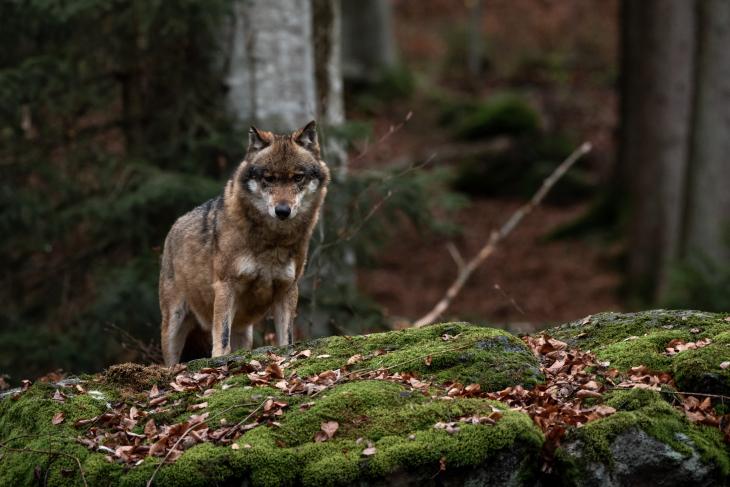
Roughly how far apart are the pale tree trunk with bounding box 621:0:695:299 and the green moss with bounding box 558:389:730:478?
15840 mm

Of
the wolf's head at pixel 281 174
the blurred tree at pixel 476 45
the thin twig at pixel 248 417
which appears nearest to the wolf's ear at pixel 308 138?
the wolf's head at pixel 281 174

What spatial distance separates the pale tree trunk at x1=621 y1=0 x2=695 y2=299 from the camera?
21.9 metres

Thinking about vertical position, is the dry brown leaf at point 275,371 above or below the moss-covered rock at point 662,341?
below

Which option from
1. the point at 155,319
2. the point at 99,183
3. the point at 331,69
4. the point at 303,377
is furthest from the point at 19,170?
the point at 303,377

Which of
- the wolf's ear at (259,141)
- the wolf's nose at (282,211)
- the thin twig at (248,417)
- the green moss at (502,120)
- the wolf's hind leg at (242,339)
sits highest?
the wolf's ear at (259,141)

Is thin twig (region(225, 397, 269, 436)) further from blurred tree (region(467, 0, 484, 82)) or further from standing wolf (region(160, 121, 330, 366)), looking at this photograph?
blurred tree (region(467, 0, 484, 82))

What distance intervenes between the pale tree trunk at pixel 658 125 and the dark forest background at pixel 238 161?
4 cm

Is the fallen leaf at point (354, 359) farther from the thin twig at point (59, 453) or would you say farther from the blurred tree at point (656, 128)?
the blurred tree at point (656, 128)

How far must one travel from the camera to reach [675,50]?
21875 millimetres

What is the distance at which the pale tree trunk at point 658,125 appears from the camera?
21.9m

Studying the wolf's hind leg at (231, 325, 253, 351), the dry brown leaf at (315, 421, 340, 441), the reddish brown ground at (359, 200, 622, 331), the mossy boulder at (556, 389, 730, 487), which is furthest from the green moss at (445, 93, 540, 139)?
the dry brown leaf at (315, 421, 340, 441)

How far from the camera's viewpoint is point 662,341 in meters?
7.15

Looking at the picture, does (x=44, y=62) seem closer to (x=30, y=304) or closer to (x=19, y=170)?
(x=19, y=170)

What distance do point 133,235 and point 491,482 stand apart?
31.6 feet
